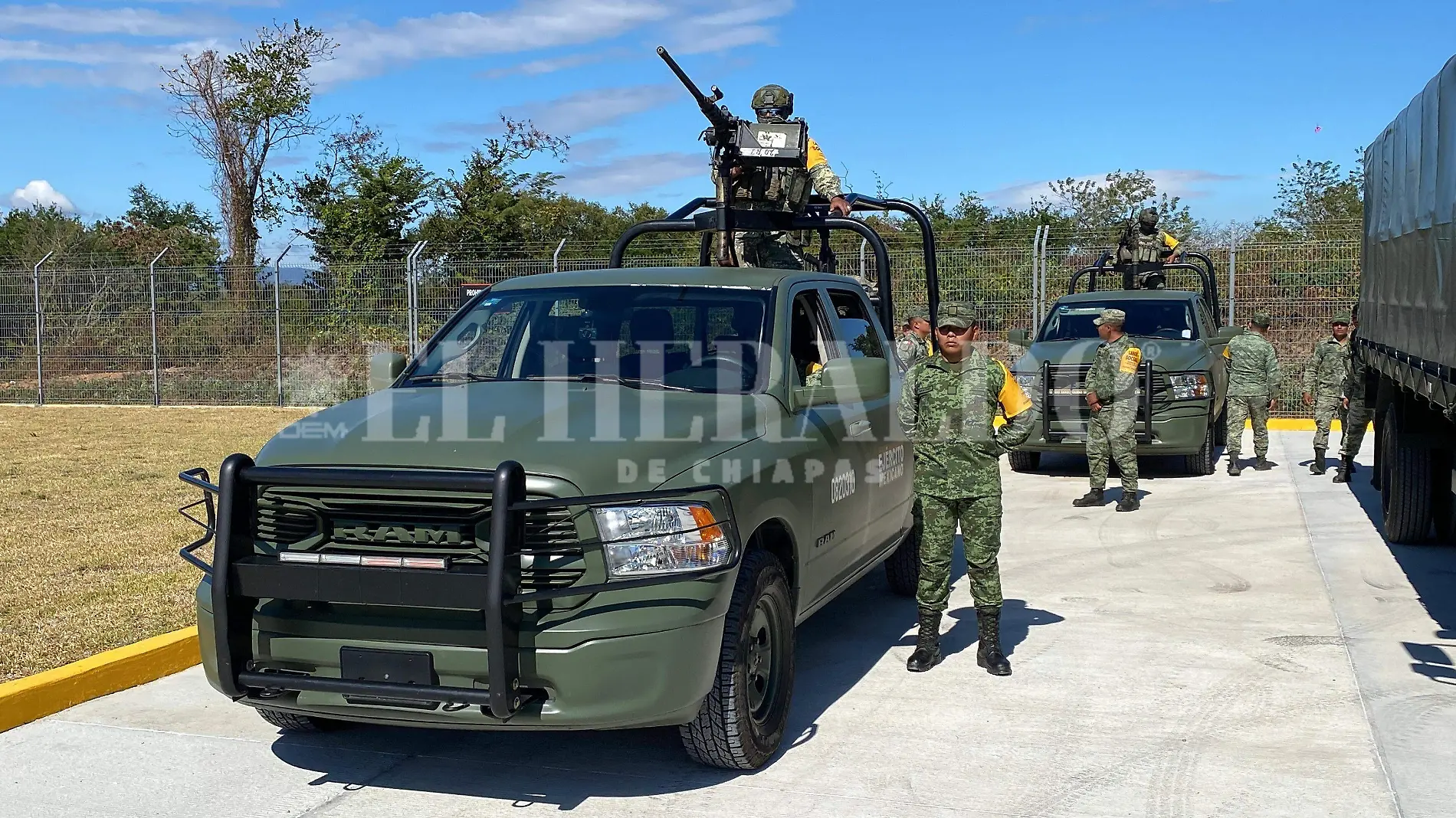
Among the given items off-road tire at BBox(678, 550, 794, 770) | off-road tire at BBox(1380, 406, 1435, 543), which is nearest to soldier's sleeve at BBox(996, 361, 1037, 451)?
off-road tire at BBox(678, 550, 794, 770)

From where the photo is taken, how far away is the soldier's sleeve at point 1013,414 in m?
5.77

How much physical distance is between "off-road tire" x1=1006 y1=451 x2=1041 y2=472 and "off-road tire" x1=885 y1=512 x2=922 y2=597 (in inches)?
234

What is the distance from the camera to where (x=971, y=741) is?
16.1ft

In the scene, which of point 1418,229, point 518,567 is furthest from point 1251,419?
point 518,567

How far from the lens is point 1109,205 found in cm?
3325

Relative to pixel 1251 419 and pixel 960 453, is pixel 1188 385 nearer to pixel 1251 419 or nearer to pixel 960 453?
pixel 1251 419

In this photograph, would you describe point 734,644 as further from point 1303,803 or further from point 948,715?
point 1303,803

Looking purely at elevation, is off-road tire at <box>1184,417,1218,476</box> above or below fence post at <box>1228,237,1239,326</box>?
below

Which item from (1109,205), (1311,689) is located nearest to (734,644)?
(1311,689)

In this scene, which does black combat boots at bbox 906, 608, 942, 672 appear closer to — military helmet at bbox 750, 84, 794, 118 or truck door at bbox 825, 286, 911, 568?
truck door at bbox 825, 286, 911, 568

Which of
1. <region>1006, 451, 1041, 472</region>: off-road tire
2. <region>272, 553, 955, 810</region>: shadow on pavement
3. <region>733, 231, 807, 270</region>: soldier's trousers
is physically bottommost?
<region>272, 553, 955, 810</region>: shadow on pavement

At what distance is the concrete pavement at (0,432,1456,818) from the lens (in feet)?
14.2

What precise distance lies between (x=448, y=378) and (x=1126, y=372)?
6907mm

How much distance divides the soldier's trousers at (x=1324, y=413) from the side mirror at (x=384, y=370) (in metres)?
9.87
